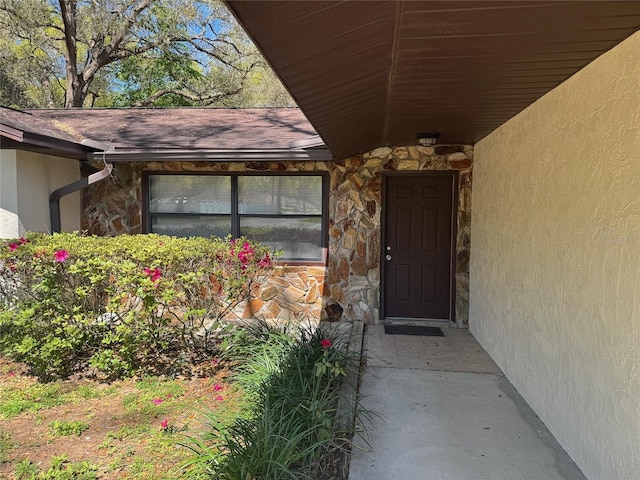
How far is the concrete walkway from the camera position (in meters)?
2.69

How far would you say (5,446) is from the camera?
9.55ft

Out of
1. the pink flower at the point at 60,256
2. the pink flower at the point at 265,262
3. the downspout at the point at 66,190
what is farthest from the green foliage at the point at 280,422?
the downspout at the point at 66,190

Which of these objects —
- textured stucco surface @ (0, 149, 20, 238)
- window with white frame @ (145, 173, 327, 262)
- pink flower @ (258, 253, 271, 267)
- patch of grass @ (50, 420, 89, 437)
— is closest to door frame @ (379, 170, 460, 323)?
window with white frame @ (145, 173, 327, 262)

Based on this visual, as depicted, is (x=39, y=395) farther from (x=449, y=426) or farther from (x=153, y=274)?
(x=449, y=426)

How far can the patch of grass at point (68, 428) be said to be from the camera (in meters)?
3.08

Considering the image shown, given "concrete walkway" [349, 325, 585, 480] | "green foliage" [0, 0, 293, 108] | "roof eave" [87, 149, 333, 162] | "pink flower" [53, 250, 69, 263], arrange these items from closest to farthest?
1. "concrete walkway" [349, 325, 585, 480]
2. "pink flower" [53, 250, 69, 263]
3. "roof eave" [87, 149, 333, 162]
4. "green foliage" [0, 0, 293, 108]

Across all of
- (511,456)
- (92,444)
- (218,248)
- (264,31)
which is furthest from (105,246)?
(511,456)

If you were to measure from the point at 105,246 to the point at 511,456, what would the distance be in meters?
3.76

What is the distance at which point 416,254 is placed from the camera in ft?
19.6

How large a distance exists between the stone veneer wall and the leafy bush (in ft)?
5.33

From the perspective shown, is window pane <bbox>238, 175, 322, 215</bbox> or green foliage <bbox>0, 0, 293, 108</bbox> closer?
window pane <bbox>238, 175, 322, 215</bbox>

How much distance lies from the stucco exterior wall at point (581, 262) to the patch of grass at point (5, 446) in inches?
142

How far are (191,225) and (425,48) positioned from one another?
4.62 metres

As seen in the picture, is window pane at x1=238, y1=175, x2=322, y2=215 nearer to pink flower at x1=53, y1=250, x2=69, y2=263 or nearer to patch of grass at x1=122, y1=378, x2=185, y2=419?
pink flower at x1=53, y1=250, x2=69, y2=263
